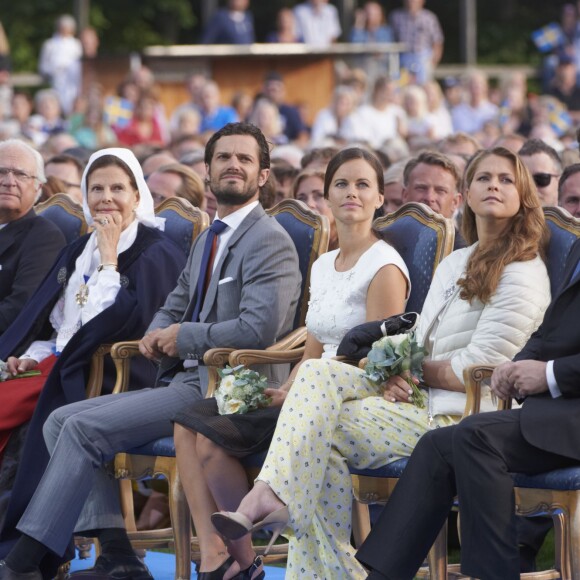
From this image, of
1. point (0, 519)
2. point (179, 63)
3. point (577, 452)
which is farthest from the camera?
point (179, 63)

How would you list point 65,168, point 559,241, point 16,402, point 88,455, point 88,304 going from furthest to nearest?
point 65,168 < point 88,304 < point 16,402 < point 88,455 < point 559,241

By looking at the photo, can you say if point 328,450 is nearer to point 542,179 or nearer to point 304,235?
point 304,235

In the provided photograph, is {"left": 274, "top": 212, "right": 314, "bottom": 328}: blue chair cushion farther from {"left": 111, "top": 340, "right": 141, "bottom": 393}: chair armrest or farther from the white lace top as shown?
{"left": 111, "top": 340, "right": 141, "bottom": 393}: chair armrest

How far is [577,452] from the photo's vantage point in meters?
4.95

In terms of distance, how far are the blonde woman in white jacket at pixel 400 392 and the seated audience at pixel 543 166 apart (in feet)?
5.93

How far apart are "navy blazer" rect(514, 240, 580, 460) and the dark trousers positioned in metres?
0.07

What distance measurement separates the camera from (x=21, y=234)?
7.47 metres

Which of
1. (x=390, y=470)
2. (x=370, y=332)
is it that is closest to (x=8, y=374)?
(x=370, y=332)

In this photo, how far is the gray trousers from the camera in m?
5.97

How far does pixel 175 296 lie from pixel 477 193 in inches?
64.8

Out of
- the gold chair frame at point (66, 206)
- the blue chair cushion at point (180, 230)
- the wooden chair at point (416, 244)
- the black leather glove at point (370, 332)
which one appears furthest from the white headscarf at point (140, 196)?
the black leather glove at point (370, 332)

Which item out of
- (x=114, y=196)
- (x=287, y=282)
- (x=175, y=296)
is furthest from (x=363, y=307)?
(x=114, y=196)

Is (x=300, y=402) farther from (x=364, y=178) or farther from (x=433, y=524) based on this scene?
(x=364, y=178)

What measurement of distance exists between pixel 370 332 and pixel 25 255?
233cm
